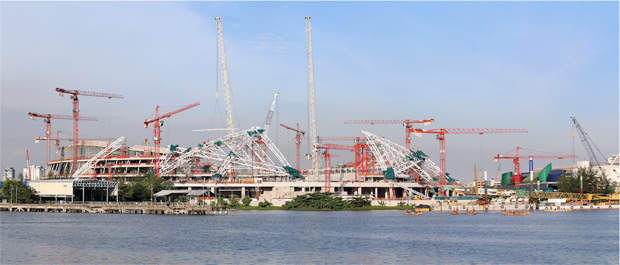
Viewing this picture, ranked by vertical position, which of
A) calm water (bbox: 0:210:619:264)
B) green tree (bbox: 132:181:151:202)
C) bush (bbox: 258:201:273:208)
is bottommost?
calm water (bbox: 0:210:619:264)

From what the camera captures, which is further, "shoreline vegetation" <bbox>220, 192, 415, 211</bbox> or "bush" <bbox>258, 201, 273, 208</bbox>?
"bush" <bbox>258, 201, 273, 208</bbox>

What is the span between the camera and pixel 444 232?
91.0 meters

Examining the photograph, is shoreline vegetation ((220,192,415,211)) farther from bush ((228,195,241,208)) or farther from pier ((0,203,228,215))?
pier ((0,203,228,215))

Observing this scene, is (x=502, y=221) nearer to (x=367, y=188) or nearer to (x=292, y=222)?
(x=292, y=222)

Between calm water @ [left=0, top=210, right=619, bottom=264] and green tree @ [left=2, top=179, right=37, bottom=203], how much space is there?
1784 inches

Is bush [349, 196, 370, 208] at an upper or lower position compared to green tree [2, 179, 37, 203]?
lower

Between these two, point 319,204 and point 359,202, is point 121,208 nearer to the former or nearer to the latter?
point 319,204

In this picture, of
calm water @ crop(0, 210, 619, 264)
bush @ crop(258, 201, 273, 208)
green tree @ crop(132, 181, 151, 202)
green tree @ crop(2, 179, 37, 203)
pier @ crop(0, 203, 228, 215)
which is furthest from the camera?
green tree @ crop(132, 181, 151, 202)

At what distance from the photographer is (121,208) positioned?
13762 centimetres

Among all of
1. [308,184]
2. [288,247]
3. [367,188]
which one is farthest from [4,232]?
[367,188]

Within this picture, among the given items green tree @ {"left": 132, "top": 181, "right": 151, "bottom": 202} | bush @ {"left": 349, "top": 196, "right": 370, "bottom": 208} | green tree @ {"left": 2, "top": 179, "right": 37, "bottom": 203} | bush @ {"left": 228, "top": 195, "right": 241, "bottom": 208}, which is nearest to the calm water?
bush @ {"left": 349, "top": 196, "right": 370, "bottom": 208}

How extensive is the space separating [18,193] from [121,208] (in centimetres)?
3169

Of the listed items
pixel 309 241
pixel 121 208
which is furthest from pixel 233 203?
pixel 309 241

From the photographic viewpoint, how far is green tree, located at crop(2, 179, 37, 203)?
5979 inches
